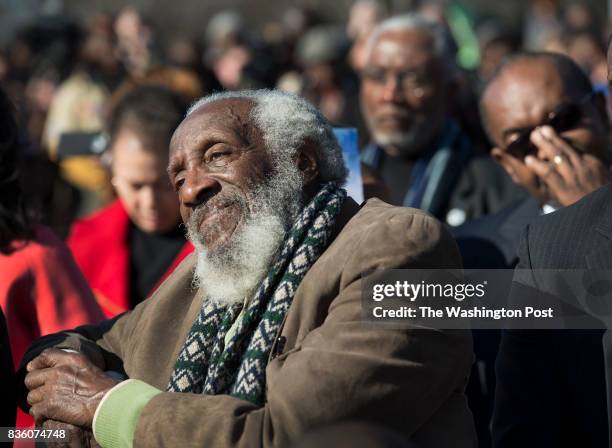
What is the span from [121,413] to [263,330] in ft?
1.50

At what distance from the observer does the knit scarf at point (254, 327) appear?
317 centimetres

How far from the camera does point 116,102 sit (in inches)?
231

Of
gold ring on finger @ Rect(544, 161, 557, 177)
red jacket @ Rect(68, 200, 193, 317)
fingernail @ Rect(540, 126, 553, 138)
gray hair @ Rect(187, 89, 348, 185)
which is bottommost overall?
red jacket @ Rect(68, 200, 193, 317)

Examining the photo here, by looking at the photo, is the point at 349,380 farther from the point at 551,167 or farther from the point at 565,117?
the point at 565,117

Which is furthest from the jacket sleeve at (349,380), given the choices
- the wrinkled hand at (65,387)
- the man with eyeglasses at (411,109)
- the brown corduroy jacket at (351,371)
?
the man with eyeglasses at (411,109)

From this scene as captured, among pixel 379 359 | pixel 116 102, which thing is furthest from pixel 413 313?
pixel 116 102

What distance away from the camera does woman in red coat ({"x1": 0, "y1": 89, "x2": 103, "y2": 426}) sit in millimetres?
4242

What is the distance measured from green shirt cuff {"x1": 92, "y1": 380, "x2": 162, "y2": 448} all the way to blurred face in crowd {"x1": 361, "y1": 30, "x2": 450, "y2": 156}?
3569mm

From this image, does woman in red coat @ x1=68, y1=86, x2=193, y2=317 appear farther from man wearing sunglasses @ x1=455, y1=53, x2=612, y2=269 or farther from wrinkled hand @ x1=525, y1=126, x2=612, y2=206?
wrinkled hand @ x1=525, y1=126, x2=612, y2=206

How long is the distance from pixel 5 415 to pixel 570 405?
1742mm

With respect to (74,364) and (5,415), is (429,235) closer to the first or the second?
(74,364)

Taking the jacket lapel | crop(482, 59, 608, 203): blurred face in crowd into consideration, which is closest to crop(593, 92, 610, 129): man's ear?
crop(482, 59, 608, 203): blurred face in crowd

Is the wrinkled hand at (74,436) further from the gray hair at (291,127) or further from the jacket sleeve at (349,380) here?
the gray hair at (291,127)

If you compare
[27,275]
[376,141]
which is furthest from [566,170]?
[27,275]
